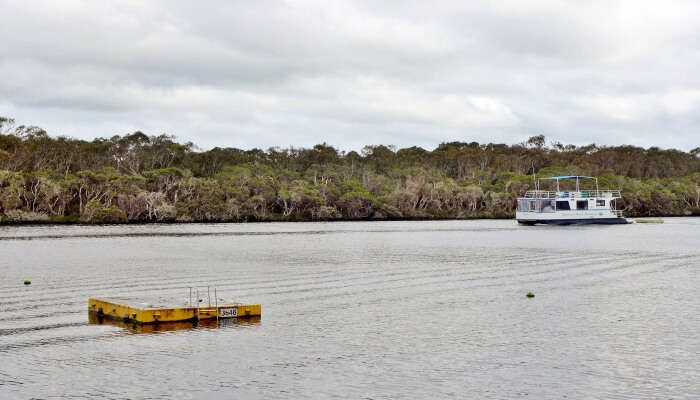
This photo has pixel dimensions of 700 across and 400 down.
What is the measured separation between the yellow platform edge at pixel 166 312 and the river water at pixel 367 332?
954mm

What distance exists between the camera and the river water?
77.8ft

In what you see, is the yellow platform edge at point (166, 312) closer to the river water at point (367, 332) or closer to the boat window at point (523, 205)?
the river water at point (367, 332)

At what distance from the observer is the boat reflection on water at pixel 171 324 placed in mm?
32719

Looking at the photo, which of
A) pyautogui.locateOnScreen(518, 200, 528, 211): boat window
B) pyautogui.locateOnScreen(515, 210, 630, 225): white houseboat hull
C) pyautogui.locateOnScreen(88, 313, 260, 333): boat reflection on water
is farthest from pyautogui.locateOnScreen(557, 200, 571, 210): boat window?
pyautogui.locateOnScreen(88, 313, 260, 333): boat reflection on water

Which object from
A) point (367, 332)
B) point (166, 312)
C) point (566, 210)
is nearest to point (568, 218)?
point (566, 210)

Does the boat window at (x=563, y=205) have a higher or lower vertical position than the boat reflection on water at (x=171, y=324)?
higher

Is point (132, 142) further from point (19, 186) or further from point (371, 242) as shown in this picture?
point (371, 242)

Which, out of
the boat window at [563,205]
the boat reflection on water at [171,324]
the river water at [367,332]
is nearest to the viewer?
the river water at [367,332]

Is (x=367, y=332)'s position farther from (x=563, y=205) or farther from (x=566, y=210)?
(x=563, y=205)

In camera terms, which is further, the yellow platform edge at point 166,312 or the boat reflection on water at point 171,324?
the yellow platform edge at point 166,312

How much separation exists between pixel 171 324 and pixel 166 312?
0.60m

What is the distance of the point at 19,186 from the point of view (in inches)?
5576

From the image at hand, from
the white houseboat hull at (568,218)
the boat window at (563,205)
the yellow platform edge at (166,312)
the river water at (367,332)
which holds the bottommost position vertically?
the river water at (367,332)

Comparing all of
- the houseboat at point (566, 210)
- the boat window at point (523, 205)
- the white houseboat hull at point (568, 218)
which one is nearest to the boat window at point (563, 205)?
the houseboat at point (566, 210)
